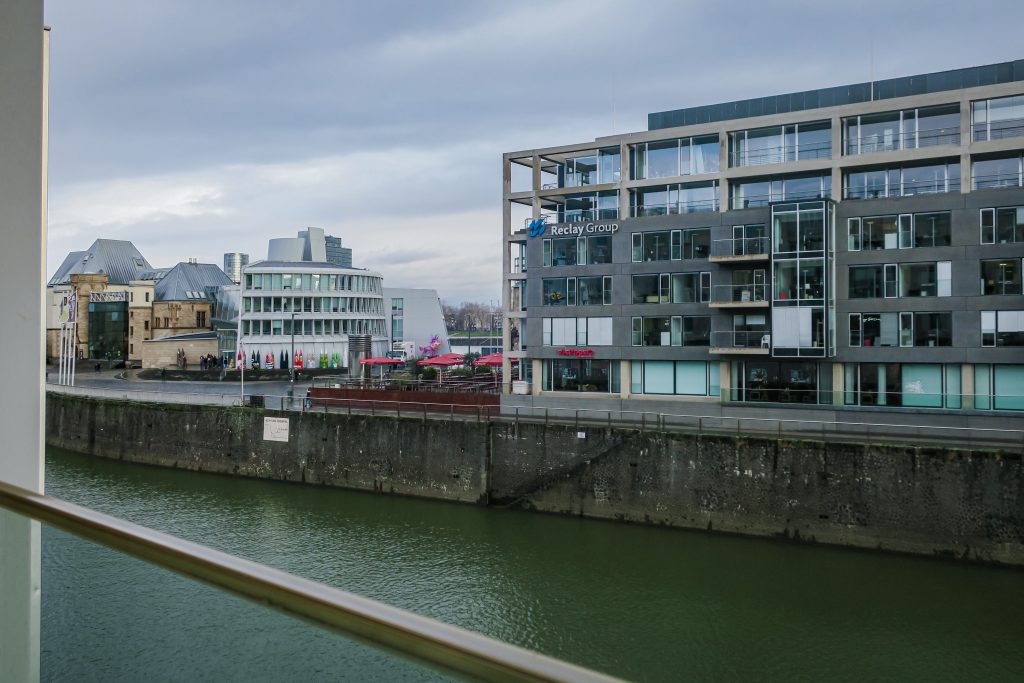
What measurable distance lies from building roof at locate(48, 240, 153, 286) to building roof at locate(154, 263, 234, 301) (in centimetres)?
728

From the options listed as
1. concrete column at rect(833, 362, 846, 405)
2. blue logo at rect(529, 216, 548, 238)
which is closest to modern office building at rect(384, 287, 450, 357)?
blue logo at rect(529, 216, 548, 238)

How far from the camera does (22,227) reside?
314 cm

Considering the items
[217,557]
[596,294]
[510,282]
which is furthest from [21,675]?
[510,282]

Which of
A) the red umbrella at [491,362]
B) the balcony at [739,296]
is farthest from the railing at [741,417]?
the red umbrella at [491,362]

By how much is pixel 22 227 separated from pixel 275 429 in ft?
89.4

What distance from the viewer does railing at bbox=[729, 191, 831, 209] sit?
27.6 m

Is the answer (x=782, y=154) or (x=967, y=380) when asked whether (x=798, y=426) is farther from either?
(x=782, y=154)

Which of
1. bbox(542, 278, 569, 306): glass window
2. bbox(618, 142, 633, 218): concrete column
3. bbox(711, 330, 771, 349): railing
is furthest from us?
bbox(542, 278, 569, 306): glass window

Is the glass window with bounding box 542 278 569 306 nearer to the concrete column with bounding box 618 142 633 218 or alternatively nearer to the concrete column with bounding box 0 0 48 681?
the concrete column with bounding box 618 142 633 218

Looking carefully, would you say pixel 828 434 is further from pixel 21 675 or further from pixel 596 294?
pixel 21 675

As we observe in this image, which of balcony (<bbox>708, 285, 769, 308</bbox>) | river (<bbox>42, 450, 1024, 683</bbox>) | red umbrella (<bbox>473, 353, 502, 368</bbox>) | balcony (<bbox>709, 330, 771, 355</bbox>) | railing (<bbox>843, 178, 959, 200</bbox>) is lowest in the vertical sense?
river (<bbox>42, 450, 1024, 683</bbox>)

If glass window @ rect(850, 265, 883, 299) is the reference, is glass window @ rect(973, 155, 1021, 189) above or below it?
above

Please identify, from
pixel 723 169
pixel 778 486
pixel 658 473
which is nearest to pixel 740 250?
pixel 723 169

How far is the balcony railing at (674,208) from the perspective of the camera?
29.2 m
